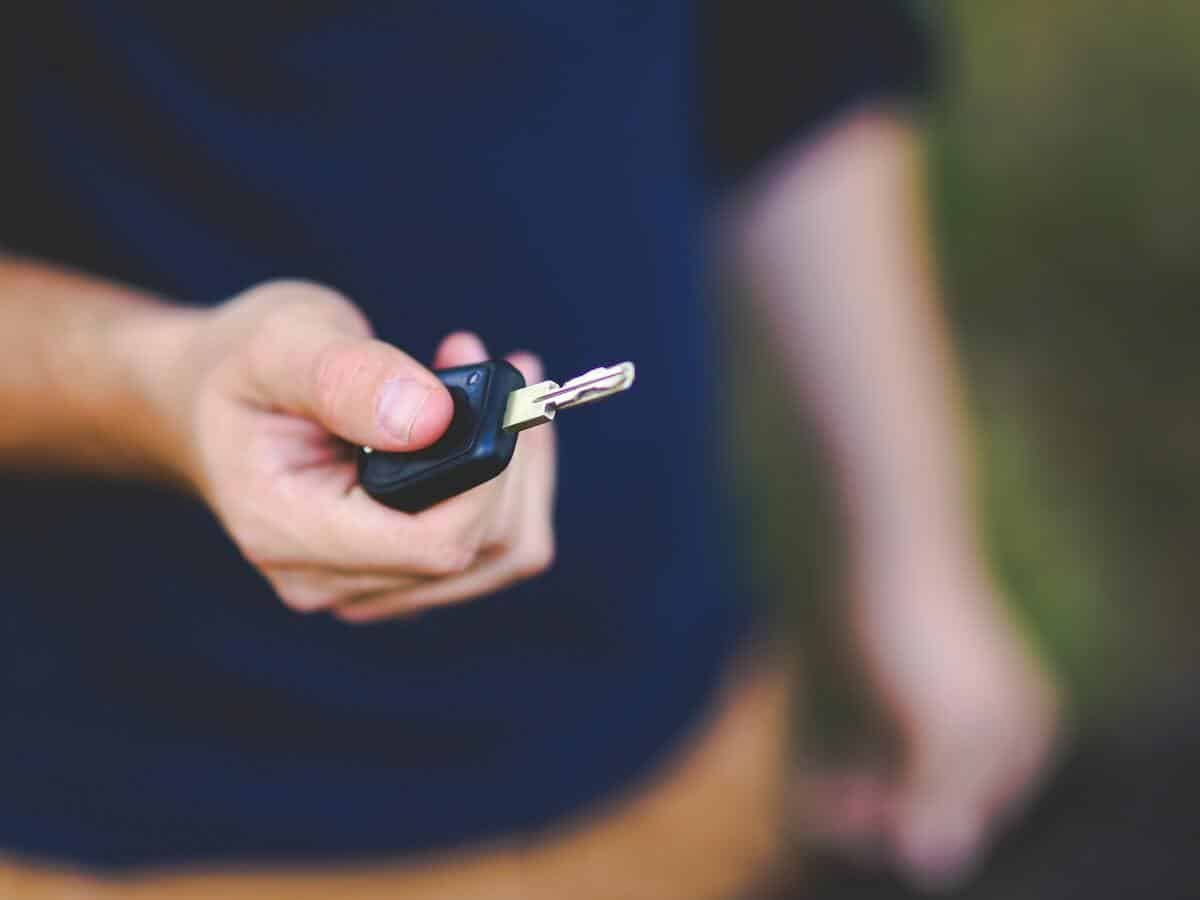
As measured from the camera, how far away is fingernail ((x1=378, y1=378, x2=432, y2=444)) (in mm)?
476

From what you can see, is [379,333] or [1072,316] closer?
[379,333]

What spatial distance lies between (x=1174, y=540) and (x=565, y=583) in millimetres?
1340

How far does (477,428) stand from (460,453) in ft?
0.04

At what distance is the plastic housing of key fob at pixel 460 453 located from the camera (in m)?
0.48

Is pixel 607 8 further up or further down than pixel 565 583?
further up

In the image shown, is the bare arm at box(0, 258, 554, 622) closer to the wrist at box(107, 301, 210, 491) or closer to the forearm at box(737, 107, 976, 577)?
the wrist at box(107, 301, 210, 491)

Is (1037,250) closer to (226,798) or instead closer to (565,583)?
(565,583)

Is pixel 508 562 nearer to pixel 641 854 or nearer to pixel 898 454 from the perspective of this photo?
pixel 641 854

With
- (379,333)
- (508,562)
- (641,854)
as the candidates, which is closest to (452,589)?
(508,562)

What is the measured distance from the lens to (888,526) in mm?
1207

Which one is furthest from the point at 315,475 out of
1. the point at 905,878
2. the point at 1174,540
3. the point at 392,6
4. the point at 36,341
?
the point at 1174,540

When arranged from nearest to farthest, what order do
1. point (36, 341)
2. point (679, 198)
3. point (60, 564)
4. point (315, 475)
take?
point (315, 475) < point (36, 341) < point (60, 564) < point (679, 198)

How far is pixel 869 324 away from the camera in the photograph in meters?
1.16

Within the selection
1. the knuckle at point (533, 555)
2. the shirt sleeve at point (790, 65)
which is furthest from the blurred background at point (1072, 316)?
the knuckle at point (533, 555)
